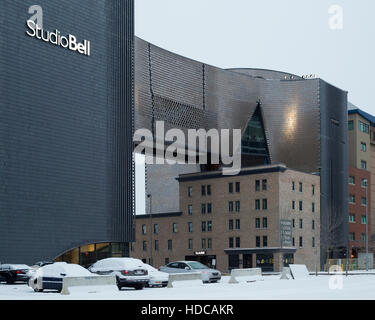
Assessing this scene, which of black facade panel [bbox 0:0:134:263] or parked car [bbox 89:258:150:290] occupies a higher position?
black facade panel [bbox 0:0:134:263]

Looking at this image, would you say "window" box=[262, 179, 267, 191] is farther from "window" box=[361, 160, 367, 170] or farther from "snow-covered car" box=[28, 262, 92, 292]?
"snow-covered car" box=[28, 262, 92, 292]

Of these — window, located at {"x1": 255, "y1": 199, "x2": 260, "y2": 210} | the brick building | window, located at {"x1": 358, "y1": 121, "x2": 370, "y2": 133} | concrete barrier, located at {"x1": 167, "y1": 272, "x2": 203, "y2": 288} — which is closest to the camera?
concrete barrier, located at {"x1": 167, "y1": 272, "x2": 203, "y2": 288}

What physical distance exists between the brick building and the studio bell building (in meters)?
10.3

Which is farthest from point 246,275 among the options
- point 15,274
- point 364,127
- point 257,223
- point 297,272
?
point 364,127

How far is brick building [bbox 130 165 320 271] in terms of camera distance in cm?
9538

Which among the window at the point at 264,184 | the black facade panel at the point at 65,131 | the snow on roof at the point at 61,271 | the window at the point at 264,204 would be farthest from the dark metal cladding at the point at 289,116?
the snow on roof at the point at 61,271

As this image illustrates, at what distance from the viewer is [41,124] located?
6762cm

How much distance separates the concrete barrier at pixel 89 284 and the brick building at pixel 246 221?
194 ft

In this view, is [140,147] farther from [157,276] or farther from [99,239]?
[157,276]

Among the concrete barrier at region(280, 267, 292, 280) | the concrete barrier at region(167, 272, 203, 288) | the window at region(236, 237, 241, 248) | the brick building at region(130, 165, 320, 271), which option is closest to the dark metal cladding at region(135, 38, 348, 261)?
the brick building at region(130, 165, 320, 271)

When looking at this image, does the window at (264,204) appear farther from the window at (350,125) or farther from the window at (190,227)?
the window at (350,125)

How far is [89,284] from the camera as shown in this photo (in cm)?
3266

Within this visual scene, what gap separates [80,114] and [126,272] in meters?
37.2

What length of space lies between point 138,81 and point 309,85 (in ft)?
106
